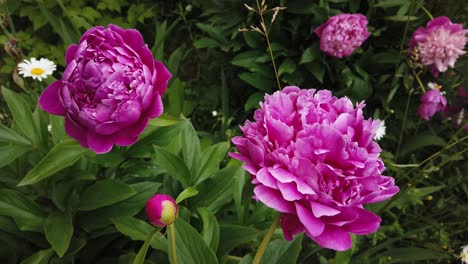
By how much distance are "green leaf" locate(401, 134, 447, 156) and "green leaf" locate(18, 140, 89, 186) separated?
4.34 feet

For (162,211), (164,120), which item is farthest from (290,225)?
(164,120)

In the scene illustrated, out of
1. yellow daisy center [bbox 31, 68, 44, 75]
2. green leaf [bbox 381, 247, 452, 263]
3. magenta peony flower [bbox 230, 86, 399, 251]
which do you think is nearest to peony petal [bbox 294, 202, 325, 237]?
magenta peony flower [bbox 230, 86, 399, 251]

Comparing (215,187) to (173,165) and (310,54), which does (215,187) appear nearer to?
(173,165)

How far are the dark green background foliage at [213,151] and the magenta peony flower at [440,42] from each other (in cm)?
7

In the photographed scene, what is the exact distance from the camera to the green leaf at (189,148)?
3.05 feet

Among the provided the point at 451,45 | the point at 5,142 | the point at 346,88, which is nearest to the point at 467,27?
the point at 451,45

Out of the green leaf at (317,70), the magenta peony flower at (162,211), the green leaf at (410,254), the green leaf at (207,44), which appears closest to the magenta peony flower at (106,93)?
the magenta peony flower at (162,211)

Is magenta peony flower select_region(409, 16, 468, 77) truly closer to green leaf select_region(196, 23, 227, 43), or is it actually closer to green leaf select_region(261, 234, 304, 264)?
green leaf select_region(196, 23, 227, 43)

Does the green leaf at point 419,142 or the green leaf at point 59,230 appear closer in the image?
the green leaf at point 59,230

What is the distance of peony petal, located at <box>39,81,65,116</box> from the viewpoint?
62 centimetres

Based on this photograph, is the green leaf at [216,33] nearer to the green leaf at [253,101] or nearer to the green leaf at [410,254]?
the green leaf at [253,101]

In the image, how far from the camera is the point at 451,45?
53.6 inches

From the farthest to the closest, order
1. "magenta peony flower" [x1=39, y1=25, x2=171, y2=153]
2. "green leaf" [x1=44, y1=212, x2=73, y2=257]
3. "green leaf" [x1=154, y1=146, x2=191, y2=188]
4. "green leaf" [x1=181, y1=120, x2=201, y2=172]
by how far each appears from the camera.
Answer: "green leaf" [x1=181, y1=120, x2=201, y2=172], "green leaf" [x1=154, y1=146, x2=191, y2=188], "green leaf" [x1=44, y1=212, x2=73, y2=257], "magenta peony flower" [x1=39, y1=25, x2=171, y2=153]

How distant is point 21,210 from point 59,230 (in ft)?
0.28
